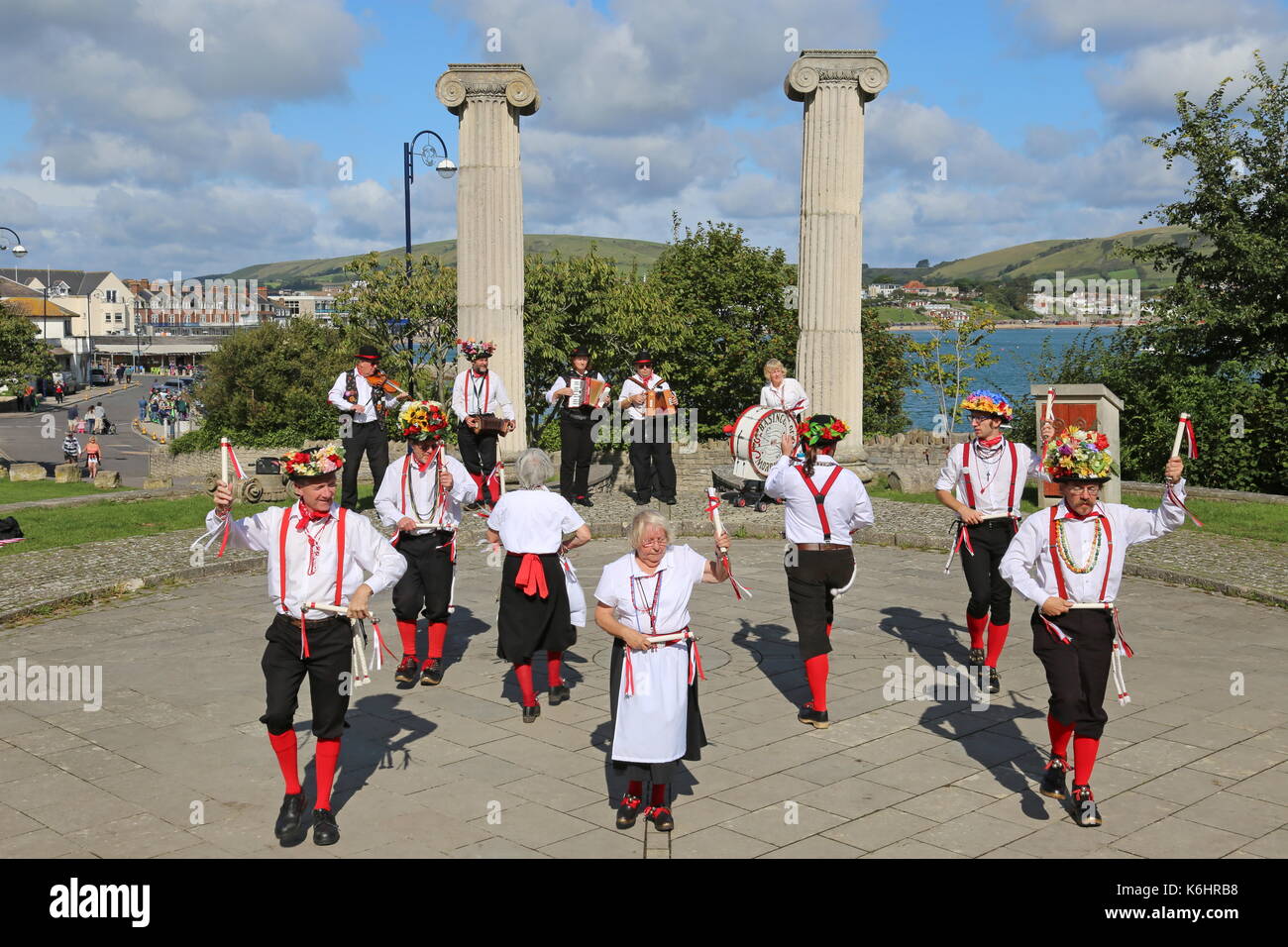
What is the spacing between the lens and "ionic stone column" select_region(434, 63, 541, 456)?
18.1m

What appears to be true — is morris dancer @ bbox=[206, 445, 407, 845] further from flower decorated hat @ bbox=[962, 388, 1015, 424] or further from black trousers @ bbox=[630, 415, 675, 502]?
black trousers @ bbox=[630, 415, 675, 502]

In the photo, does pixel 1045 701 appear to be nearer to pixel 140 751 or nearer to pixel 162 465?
pixel 140 751

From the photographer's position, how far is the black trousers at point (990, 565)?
29.5 ft

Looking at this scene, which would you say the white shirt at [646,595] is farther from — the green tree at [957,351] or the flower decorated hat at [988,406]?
the green tree at [957,351]

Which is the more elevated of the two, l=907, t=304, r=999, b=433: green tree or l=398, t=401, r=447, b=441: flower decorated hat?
l=907, t=304, r=999, b=433: green tree

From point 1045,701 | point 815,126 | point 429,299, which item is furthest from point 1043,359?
point 1045,701

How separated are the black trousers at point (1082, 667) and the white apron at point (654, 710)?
1.94 metres

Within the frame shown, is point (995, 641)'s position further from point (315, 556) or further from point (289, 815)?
point (289, 815)

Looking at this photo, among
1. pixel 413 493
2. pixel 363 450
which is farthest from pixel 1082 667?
pixel 363 450

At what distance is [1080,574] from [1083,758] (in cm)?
96

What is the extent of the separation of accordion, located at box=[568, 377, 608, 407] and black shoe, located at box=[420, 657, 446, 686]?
25.3 ft

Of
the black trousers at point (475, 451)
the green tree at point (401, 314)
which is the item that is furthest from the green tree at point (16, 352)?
the black trousers at point (475, 451)

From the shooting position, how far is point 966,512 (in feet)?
29.3

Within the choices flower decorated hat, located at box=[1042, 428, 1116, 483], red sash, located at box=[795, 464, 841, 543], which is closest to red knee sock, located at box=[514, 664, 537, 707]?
red sash, located at box=[795, 464, 841, 543]
